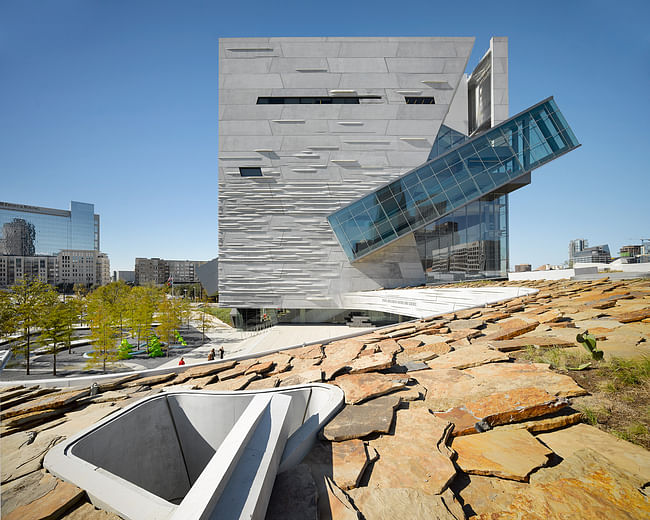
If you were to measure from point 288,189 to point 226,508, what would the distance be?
71.2 feet

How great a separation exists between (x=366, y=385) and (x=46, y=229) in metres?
134

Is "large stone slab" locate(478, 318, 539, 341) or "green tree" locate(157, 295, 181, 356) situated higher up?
"large stone slab" locate(478, 318, 539, 341)

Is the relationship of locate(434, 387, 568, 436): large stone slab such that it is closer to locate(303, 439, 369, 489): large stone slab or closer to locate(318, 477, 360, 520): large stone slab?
locate(303, 439, 369, 489): large stone slab

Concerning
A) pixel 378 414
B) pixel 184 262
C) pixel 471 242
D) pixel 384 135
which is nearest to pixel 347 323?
pixel 471 242

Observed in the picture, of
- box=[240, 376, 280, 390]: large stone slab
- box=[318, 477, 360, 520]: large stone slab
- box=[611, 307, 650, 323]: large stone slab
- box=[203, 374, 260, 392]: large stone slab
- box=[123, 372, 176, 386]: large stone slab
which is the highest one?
box=[611, 307, 650, 323]: large stone slab

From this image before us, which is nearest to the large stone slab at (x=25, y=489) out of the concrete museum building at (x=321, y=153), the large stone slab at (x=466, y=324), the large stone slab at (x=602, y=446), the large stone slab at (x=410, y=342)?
the large stone slab at (x=602, y=446)

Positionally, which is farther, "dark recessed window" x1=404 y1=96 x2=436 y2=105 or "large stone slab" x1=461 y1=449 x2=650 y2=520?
"dark recessed window" x1=404 y1=96 x2=436 y2=105

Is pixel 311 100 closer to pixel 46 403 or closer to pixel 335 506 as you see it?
pixel 46 403

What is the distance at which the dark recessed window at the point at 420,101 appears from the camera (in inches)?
861

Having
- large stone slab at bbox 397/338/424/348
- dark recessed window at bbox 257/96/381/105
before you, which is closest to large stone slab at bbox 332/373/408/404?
large stone slab at bbox 397/338/424/348

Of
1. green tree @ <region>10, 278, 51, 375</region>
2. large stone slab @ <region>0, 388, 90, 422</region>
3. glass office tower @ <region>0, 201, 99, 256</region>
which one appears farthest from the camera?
glass office tower @ <region>0, 201, 99, 256</region>

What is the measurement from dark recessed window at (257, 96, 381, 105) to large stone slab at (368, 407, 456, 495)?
23411 millimetres

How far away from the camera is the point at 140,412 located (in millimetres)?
2230

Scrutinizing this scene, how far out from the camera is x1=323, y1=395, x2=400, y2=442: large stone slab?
6.41 feet
